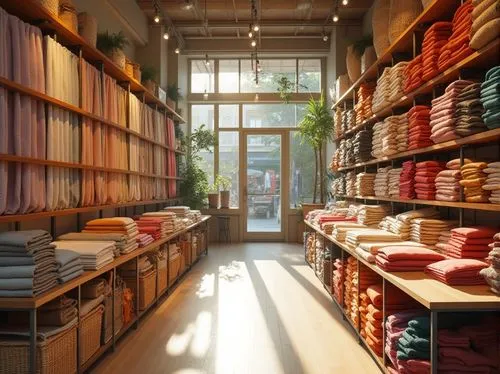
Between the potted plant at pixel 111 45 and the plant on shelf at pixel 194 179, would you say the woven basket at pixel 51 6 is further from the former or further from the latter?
the plant on shelf at pixel 194 179

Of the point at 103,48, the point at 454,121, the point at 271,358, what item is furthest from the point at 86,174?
the point at 454,121

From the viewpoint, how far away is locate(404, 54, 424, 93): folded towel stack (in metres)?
3.48

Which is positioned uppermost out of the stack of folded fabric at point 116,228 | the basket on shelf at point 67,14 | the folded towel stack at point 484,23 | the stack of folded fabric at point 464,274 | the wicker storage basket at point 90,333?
the basket on shelf at point 67,14

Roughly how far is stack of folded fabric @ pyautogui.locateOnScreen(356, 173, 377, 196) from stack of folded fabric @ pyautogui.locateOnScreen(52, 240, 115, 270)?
300 cm

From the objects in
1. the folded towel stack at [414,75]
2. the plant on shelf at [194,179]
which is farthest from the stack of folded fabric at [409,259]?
the plant on shelf at [194,179]

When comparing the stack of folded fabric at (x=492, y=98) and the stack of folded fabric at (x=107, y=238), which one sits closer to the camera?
the stack of folded fabric at (x=492, y=98)

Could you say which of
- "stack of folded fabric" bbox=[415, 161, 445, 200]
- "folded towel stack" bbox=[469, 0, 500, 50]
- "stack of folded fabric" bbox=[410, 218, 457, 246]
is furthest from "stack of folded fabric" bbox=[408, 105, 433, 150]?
"folded towel stack" bbox=[469, 0, 500, 50]

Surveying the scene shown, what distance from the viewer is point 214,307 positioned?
15.3 feet

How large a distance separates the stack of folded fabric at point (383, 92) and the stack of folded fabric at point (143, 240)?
8.88 ft

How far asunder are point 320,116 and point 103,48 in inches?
181

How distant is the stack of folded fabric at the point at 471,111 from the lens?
2.59 metres

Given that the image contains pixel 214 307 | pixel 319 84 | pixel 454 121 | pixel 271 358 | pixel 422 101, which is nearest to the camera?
pixel 454 121

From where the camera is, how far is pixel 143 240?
425 centimetres

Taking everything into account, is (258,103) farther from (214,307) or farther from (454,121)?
(454,121)
